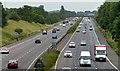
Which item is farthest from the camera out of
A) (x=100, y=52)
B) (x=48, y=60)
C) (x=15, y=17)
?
(x=15, y=17)

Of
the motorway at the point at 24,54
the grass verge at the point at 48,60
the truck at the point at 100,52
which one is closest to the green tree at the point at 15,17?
the motorway at the point at 24,54

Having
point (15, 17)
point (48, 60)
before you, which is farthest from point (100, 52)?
point (15, 17)

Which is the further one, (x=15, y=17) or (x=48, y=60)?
(x=15, y=17)

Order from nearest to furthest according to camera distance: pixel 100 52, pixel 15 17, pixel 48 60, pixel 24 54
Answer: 1. pixel 48 60
2. pixel 100 52
3. pixel 24 54
4. pixel 15 17

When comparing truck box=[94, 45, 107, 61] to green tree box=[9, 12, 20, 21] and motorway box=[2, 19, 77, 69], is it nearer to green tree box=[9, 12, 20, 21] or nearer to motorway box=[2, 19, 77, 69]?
motorway box=[2, 19, 77, 69]

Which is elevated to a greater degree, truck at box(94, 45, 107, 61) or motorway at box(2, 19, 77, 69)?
truck at box(94, 45, 107, 61)

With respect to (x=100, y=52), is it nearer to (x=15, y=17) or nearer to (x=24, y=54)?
(x=24, y=54)

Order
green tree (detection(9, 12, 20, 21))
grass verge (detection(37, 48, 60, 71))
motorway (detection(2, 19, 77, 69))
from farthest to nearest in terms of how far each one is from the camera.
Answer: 1. green tree (detection(9, 12, 20, 21))
2. motorway (detection(2, 19, 77, 69))
3. grass verge (detection(37, 48, 60, 71))

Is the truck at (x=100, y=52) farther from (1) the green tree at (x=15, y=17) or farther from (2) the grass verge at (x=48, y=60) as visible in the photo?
(1) the green tree at (x=15, y=17)

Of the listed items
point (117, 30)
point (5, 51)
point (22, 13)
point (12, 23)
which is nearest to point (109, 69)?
point (5, 51)

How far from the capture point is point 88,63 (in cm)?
4959

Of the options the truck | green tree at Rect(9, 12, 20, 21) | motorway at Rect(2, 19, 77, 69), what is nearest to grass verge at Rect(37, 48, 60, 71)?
motorway at Rect(2, 19, 77, 69)

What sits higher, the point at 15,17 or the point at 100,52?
the point at 100,52

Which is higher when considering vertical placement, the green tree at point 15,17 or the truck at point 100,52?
the truck at point 100,52
